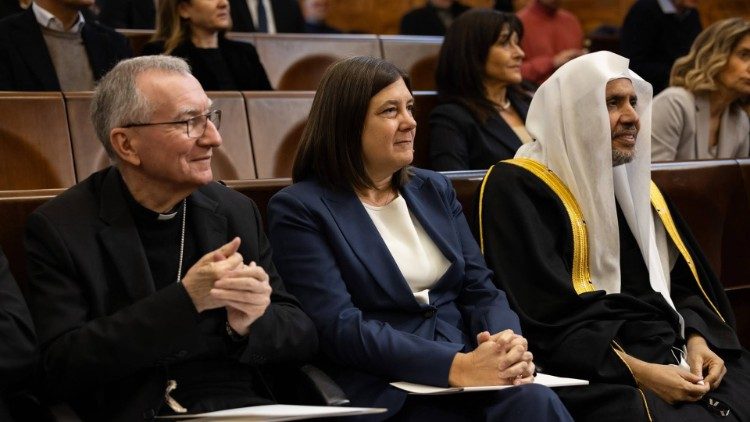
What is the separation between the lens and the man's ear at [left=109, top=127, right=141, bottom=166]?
1.68 metres

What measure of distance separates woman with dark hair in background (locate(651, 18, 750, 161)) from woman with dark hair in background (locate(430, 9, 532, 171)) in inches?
18.2

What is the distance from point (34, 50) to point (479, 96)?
1.37 m

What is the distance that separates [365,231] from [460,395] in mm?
350

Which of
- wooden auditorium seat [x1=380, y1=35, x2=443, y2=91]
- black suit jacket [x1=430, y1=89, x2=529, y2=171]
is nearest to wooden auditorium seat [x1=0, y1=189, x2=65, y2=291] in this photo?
black suit jacket [x1=430, y1=89, x2=529, y2=171]

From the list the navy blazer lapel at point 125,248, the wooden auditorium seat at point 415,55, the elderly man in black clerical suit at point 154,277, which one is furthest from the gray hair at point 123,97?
the wooden auditorium seat at point 415,55

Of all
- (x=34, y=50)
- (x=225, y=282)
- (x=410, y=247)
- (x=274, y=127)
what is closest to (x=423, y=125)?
(x=274, y=127)

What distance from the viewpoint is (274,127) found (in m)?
2.96

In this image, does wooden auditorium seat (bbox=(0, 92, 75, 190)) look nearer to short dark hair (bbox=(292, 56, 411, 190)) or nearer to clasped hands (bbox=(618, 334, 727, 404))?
short dark hair (bbox=(292, 56, 411, 190))

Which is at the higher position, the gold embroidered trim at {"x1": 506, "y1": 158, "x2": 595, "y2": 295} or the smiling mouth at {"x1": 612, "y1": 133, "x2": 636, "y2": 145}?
the smiling mouth at {"x1": 612, "y1": 133, "x2": 636, "y2": 145}

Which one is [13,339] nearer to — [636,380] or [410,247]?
[410,247]

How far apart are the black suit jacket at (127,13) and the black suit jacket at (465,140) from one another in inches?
77.9

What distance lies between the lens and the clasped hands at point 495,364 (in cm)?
168

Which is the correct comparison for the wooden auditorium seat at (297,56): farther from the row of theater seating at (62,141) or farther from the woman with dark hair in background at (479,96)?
the row of theater seating at (62,141)

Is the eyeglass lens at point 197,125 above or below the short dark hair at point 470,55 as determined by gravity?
above
